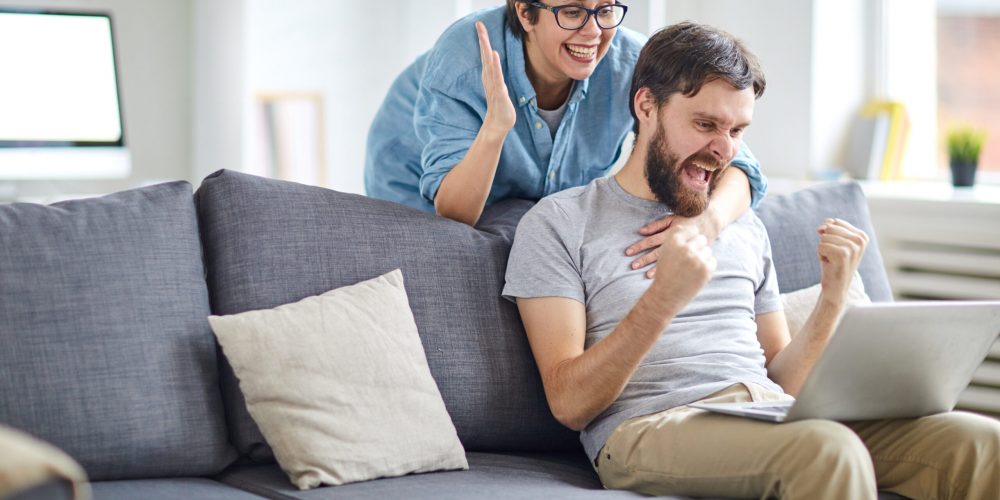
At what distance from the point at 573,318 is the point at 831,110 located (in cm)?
233

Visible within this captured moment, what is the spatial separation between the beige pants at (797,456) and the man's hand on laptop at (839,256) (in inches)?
9.0

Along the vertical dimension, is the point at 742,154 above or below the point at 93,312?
above

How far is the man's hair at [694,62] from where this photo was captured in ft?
6.53

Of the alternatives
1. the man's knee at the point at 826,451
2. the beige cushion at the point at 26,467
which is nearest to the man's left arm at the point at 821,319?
the man's knee at the point at 826,451

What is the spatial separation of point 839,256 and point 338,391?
2.93ft

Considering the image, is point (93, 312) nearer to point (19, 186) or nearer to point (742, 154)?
point (742, 154)

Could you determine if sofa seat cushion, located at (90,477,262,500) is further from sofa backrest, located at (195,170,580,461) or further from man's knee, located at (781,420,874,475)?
man's knee, located at (781,420,874,475)

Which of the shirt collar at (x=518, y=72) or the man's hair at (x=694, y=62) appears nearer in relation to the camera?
the man's hair at (x=694, y=62)

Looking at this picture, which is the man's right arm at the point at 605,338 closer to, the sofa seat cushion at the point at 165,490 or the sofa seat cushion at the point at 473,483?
the sofa seat cushion at the point at 473,483

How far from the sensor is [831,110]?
12.8ft

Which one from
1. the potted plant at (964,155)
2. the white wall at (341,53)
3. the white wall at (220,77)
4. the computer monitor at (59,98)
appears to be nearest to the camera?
the potted plant at (964,155)

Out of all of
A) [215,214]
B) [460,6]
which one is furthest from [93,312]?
[460,6]

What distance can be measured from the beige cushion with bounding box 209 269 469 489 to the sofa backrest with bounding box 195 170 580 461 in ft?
0.30

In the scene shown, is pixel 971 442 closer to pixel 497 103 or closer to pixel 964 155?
pixel 497 103
